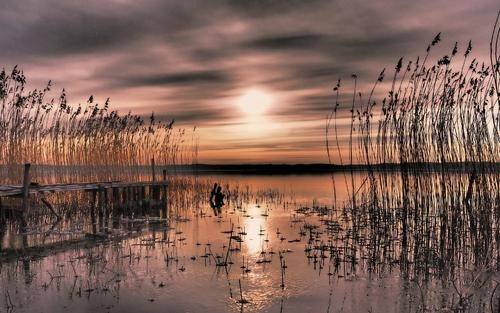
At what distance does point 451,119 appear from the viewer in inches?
352

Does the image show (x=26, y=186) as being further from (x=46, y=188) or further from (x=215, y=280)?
(x=215, y=280)

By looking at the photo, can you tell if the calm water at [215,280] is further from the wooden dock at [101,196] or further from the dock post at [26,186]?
the wooden dock at [101,196]

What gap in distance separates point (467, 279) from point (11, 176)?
1510cm

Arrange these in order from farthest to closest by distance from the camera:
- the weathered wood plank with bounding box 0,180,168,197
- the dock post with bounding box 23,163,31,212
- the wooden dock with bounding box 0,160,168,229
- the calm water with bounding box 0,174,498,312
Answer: the wooden dock with bounding box 0,160,168,229 → the dock post with bounding box 23,163,31,212 → the weathered wood plank with bounding box 0,180,168,197 → the calm water with bounding box 0,174,498,312

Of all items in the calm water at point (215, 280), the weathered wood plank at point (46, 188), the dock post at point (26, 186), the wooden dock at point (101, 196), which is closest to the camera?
the calm water at point (215, 280)

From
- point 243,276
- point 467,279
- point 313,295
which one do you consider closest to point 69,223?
point 243,276

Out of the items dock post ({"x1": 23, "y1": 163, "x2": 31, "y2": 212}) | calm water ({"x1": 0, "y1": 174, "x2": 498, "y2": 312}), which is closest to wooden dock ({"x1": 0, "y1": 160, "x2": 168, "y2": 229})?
dock post ({"x1": 23, "y1": 163, "x2": 31, "y2": 212})

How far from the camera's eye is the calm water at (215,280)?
269 inches

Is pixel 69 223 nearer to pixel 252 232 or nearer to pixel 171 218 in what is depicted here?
pixel 171 218

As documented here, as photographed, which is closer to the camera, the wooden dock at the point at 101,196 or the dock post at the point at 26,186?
the dock post at the point at 26,186

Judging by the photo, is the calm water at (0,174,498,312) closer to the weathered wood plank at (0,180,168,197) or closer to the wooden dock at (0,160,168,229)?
the weathered wood plank at (0,180,168,197)

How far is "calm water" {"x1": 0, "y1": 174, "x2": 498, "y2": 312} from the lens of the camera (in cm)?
683

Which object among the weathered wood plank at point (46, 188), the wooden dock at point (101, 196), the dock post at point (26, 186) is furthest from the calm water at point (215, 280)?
the wooden dock at point (101, 196)

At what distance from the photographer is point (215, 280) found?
27.3 ft
